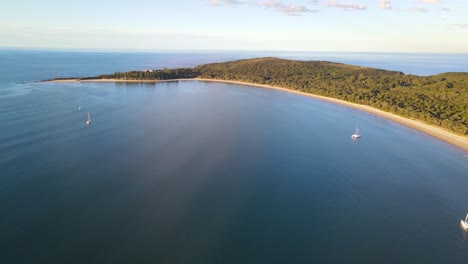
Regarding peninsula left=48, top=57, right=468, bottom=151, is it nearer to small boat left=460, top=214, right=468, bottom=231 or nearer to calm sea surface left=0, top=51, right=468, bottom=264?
calm sea surface left=0, top=51, right=468, bottom=264

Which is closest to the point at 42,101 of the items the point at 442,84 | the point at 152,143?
the point at 152,143

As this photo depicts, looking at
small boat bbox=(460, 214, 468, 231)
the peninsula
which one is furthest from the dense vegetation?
small boat bbox=(460, 214, 468, 231)

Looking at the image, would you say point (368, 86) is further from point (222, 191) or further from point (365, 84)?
point (222, 191)

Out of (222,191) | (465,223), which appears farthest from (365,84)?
(222,191)

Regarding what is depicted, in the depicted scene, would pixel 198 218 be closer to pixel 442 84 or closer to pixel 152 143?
pixel 152 143

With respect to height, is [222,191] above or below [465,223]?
above

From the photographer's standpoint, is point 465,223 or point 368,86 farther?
point 368,86
